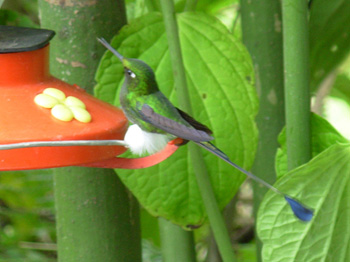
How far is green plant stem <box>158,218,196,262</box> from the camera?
1.05 m

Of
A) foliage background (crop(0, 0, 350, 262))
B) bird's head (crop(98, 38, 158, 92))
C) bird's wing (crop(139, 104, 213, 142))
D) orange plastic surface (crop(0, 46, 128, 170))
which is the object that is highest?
bird's head (crop(98, 38, 158, 92))

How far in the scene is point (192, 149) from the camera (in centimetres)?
84

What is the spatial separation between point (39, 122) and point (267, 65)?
59 centimetres

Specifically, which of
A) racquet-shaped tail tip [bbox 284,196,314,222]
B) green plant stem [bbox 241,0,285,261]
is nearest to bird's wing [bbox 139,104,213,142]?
racquet-shaped tail tip [bbox 284,196,314,222]

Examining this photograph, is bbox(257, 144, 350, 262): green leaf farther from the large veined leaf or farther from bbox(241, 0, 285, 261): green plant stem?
bbox(241, 0, 285, 261): green plant stem

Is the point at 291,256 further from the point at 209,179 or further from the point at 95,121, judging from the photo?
the point at 95,121

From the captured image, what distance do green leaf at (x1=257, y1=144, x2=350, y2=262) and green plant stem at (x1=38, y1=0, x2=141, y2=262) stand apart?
30 centimetres

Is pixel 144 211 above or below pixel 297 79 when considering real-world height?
below

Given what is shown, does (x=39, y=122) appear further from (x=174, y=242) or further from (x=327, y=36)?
(x=327, y=36)

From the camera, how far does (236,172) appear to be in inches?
36.0

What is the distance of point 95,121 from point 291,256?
367mm

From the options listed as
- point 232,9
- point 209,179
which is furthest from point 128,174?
point 232,9

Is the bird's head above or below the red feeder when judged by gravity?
above

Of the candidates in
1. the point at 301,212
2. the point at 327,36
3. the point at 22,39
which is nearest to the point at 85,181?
the point at 22,39
